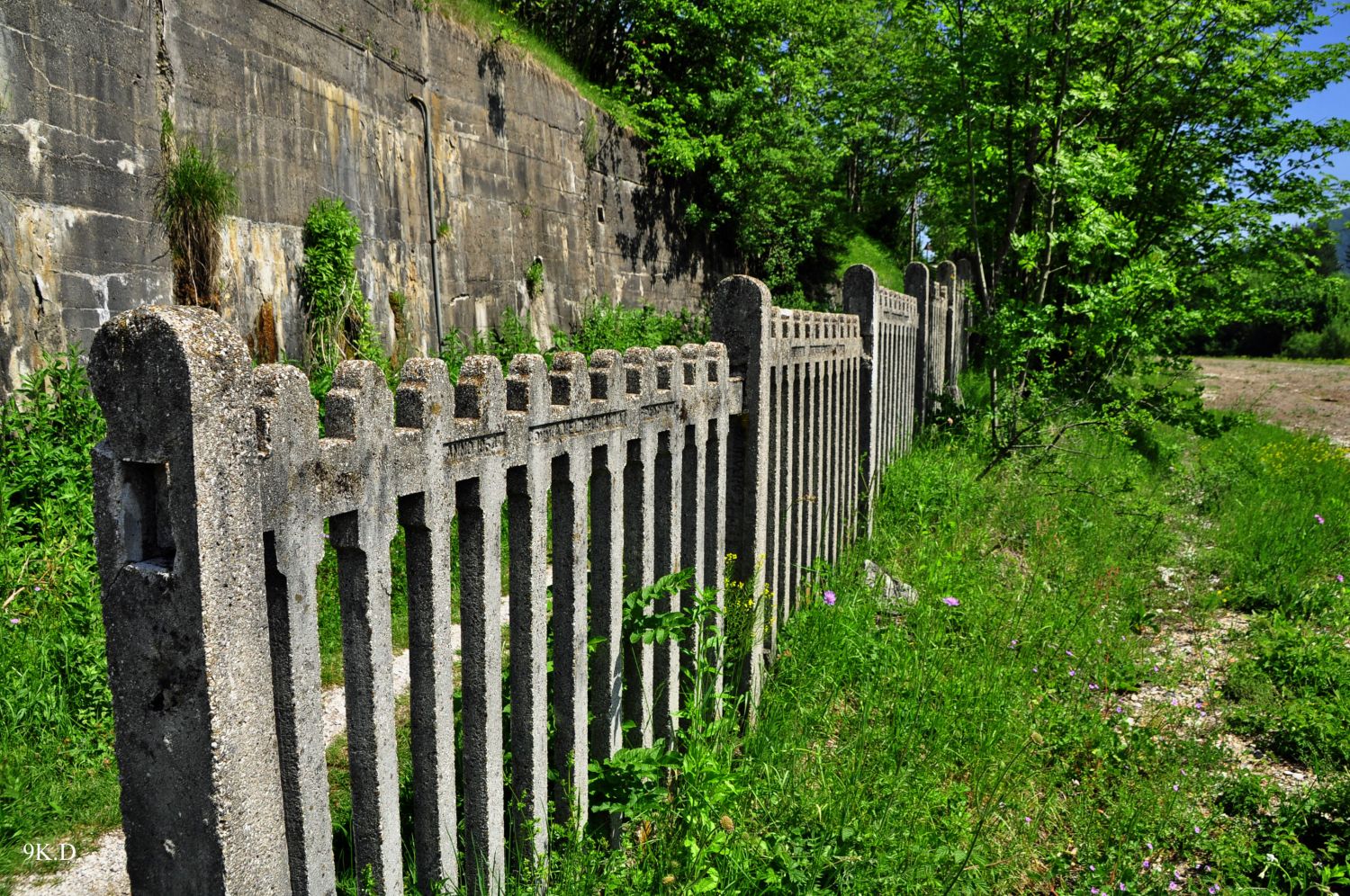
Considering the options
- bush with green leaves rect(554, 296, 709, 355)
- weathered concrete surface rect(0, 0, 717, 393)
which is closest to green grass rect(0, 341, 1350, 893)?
weathered concrete surface rect(0, 0, 717, 393)

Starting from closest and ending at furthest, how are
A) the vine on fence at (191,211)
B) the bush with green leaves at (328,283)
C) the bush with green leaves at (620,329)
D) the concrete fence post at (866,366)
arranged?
the concrete fence post at (866,366), the vine on fence at (191,211), the bush with green leaves at (328,283), the bush with green leaves at (620,329)

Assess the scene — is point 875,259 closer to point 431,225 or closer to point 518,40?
point 518,40

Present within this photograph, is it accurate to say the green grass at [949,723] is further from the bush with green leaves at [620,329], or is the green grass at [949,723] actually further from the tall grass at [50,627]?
the bush with green leaves at [620,329]

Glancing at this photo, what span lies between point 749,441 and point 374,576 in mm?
2360

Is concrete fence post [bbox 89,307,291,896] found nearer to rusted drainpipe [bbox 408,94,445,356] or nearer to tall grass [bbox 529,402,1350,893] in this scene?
tall grass [bbox 529,402,1350,893]

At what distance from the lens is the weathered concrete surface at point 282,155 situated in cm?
562

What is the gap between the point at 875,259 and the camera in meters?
26.0

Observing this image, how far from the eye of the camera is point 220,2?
7207 millimetres

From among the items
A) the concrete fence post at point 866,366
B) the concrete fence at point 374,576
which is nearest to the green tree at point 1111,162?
the concrete fence post at point 866,366

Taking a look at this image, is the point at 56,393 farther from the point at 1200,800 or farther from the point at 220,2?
the point at 1200,800

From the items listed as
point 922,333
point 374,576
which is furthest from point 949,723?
point 922,333

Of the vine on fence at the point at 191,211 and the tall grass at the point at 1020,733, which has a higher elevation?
the vine on fence at the point at 191,211

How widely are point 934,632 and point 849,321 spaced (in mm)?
2091

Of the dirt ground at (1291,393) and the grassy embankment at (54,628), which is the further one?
the dirt ground at (1291,393)
